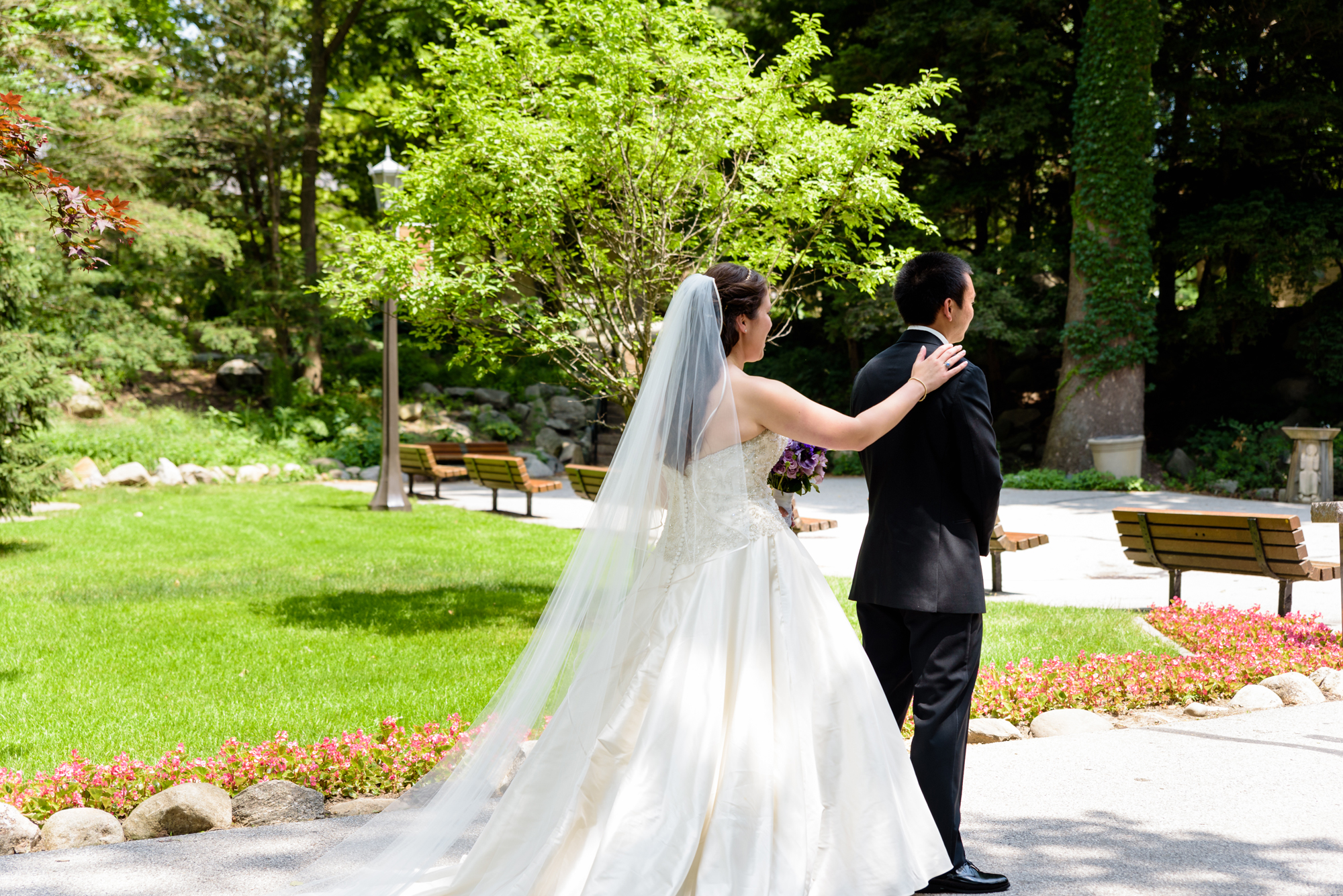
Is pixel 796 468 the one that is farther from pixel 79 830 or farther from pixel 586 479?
pixel 586 479

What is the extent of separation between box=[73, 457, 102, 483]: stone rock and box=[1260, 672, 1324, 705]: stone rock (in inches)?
689

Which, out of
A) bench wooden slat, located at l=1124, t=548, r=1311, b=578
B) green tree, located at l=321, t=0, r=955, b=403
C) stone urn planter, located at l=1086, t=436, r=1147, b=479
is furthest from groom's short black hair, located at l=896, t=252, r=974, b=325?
stone urn planter, located at l=1086, t=436, r=1147, b=479

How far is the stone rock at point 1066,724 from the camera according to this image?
530 centimetres

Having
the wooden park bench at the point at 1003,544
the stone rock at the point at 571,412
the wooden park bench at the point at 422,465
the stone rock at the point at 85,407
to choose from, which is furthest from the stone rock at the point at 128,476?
the wooden park bench at the point at 1003,544

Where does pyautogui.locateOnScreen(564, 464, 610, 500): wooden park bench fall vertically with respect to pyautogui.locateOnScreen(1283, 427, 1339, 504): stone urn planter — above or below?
below

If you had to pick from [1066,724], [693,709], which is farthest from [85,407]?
[693,709]

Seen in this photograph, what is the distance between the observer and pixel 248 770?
4.38m

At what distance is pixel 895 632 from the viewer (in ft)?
11.6

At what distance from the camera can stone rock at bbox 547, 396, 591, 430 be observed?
80.9 ft

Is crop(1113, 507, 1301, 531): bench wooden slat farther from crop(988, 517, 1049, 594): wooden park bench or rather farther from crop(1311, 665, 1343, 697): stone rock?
crop(1311, 665, 1343, 697): stone rock

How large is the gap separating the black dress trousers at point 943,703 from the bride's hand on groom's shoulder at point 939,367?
0.74 m

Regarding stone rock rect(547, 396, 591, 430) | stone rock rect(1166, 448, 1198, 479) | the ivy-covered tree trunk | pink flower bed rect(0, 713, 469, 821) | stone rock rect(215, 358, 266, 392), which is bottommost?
pink flower bed rect(0, 713, 469, 821)

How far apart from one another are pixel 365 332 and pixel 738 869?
2426cm

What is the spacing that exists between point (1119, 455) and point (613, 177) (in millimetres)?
14872
